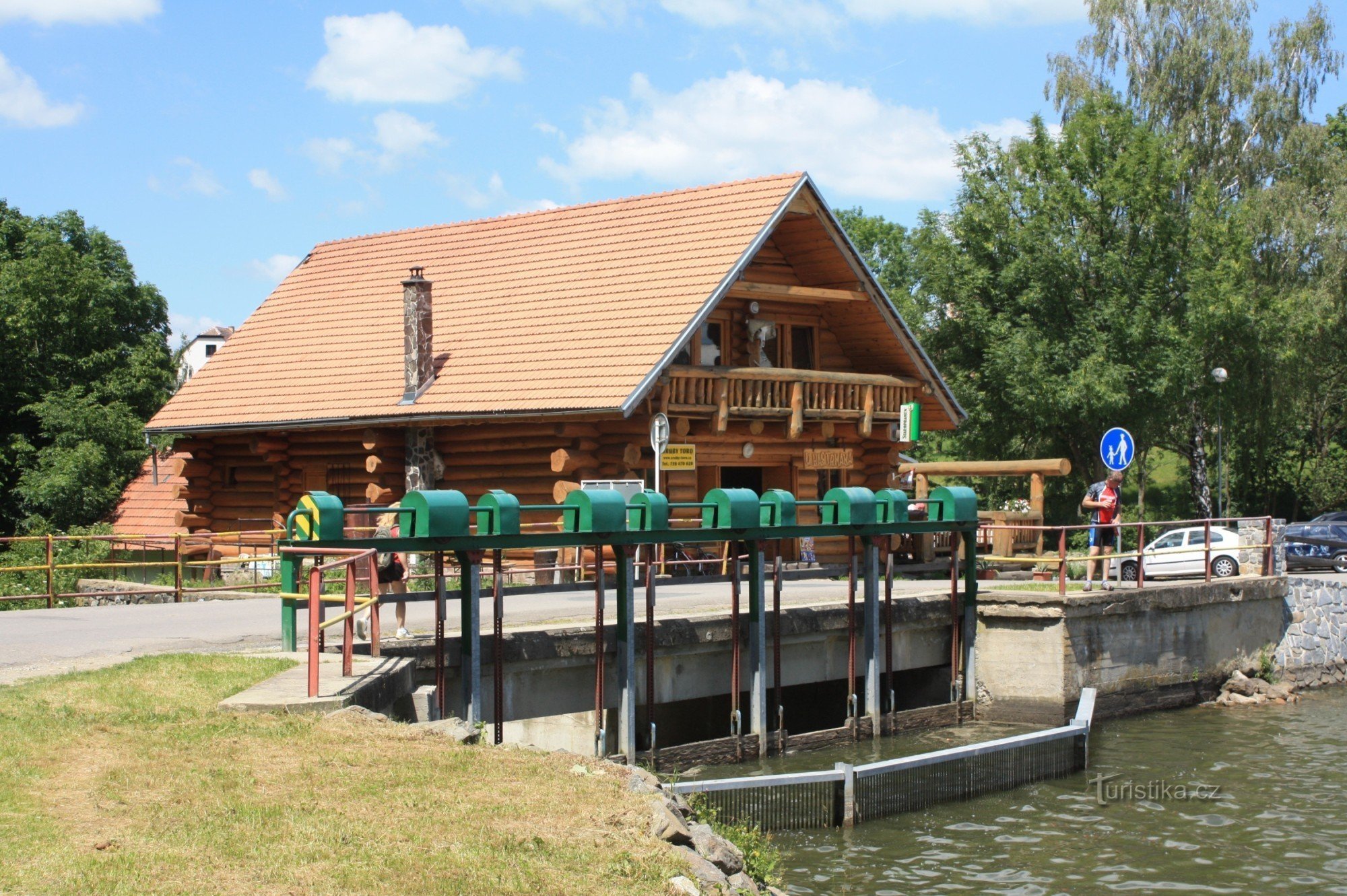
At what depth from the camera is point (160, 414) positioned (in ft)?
95.8

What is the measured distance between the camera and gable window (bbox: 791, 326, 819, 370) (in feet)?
91.5

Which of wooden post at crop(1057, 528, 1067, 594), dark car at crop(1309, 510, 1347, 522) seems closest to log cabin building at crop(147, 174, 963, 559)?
wooden post at crop(1057, 528, 1067, 594)

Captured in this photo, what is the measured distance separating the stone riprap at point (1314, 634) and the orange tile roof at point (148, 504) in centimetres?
2182

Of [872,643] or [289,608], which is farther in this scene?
[872,643]

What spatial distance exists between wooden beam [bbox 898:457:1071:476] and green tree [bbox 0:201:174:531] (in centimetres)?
1884

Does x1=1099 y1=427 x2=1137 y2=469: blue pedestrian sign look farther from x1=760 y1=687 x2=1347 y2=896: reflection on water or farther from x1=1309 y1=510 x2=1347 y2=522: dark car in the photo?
x1=1309 y1=510 x2=1347 y2=522: dark car

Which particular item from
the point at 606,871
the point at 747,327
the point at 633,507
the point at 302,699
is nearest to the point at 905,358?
the point at 747,327

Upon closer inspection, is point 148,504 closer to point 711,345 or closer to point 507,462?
point 507,462

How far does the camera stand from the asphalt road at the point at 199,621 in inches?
530

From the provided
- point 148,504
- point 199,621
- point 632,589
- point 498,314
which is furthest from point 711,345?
point 148,504

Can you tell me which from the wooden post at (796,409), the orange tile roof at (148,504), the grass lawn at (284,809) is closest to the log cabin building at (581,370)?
the wooden post at (796,409)

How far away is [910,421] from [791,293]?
3870 millimetres

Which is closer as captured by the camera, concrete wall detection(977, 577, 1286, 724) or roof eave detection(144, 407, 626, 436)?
concrete wall detection(977, 577, 1286, 724)

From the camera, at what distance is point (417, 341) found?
83.8ft
